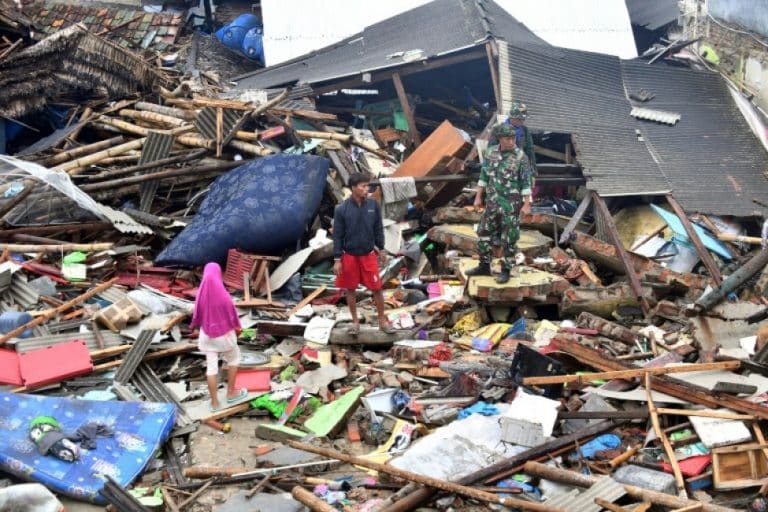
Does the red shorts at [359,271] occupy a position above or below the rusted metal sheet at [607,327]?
above

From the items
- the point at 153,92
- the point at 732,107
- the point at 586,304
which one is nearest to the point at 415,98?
the point at 153,92

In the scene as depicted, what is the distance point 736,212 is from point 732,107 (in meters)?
3.34

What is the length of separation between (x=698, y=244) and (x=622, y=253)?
51.7 inches

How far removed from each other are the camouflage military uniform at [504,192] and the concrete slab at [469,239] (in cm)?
127

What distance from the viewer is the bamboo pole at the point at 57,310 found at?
7062 mm

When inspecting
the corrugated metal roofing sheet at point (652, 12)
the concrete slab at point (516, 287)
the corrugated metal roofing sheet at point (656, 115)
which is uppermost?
the corrugated metal roofing sheet at point (652, 12)

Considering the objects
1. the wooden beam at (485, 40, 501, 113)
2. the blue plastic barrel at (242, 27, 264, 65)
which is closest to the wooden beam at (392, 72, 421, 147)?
→ the wooden beam at (485, 40, 501, 113)

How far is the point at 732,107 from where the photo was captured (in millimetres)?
13672

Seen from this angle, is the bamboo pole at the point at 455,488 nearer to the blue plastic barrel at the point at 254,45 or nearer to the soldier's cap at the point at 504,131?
the soldier's cap at the point at 504,131

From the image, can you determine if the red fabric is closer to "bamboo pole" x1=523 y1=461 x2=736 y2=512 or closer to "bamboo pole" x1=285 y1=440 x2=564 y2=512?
"bamboo pole" x1=523 y1=461 x2=736 y2=512

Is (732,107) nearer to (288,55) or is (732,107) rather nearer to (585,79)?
(585,79)

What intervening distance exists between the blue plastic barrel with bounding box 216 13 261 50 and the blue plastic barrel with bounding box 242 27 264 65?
0.18m

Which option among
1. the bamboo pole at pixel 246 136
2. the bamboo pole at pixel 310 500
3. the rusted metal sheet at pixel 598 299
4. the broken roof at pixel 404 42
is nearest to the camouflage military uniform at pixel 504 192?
the rusted metal sheet at pixel 598 299

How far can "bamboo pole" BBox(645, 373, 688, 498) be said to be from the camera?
475 centimetres
